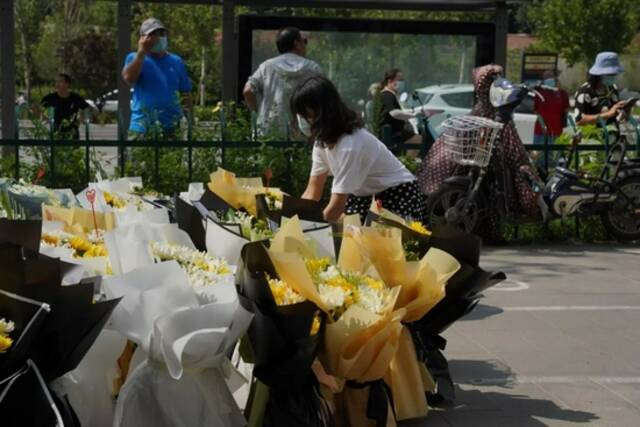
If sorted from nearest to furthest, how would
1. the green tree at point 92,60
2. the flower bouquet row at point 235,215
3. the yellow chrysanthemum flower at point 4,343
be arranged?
the yellow chrysanthemum flower at point 4,343 → the flower bouquet row at point 235,215 → the green tree at point 92,60

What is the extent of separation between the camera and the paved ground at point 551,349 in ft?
18.0

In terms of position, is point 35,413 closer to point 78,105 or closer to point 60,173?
point 60,173

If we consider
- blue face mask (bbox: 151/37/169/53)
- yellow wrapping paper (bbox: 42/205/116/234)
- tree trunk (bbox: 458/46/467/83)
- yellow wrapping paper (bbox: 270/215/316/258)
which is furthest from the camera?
tree trunk (bbox: 458/46/467/83)

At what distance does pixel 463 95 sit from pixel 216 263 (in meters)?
13.7

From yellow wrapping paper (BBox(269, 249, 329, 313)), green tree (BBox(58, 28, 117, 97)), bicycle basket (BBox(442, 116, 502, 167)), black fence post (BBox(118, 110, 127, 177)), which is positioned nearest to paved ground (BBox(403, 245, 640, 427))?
bicycle basket (BBox(442, 116, 502, 167))

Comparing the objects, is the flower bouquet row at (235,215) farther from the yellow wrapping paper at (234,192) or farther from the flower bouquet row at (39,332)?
the flower bouquet row at (39,332)

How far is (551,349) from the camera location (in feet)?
22.1

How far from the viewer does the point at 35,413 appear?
3682 mm

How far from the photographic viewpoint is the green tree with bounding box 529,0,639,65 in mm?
49312

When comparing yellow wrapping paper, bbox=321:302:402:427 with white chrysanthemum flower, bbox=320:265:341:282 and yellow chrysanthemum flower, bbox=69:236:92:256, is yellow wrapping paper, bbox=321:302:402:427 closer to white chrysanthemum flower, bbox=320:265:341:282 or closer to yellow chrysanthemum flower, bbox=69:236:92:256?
white chrysanthemum flower, bbox=320:265:341:282

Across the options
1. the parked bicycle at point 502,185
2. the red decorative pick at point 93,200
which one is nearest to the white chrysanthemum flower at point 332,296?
the red decorative pick at point 93,200

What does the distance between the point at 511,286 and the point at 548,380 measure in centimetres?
281

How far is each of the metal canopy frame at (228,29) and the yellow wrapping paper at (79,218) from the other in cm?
Answer: 554

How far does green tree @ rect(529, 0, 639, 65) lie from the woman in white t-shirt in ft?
145
